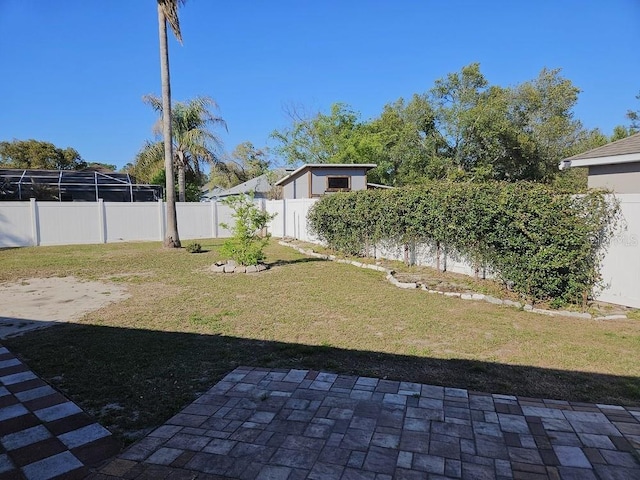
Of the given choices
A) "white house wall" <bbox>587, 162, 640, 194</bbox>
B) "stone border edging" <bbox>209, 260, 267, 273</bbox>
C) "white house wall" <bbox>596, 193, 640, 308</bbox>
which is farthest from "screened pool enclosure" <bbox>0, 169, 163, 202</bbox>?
"white house wall" <bbox>596, 193, 640, 308</bbox>

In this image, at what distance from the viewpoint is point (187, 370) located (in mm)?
3887

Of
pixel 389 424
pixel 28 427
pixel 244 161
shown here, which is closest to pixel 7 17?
pixel 28 427

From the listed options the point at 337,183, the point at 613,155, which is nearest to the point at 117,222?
the point at 337,183

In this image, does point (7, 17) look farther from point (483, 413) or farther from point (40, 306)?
point (483, 413)

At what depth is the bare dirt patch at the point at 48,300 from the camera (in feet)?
18.7

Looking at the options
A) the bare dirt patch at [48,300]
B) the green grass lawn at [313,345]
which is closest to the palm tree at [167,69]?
the bare dirt patch at [48,300]

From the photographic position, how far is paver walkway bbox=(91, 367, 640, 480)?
2.29 meters

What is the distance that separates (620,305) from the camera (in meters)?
5.91

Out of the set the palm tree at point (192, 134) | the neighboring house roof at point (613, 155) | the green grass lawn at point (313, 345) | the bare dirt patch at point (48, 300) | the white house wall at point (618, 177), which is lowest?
the bare dirt patch at point (48, 300)

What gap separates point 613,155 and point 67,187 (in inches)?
913

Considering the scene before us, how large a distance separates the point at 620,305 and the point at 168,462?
6.53 meters

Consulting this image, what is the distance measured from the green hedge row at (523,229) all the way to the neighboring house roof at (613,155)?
3576 millimetres

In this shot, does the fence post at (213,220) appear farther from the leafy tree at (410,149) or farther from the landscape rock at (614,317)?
the landscape rock at (614,317)

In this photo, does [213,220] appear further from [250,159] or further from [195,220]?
[250,159]
